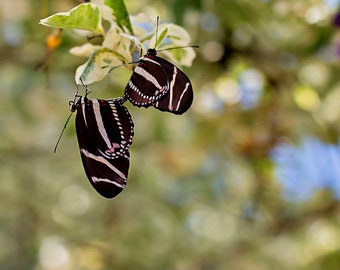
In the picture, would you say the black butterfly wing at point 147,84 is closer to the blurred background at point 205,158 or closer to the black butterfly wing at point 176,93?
the black butterfly wing at point 176,93

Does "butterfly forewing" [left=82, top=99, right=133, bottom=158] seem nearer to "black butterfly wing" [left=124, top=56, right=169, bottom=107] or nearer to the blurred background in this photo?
"black butterfly wing" [left=124, top=56, right=169, bottom=107]

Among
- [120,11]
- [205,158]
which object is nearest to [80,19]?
[120,11]

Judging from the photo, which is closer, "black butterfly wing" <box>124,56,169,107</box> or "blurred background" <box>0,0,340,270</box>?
"black butterfly wing" <box>124,56,169,107</box>

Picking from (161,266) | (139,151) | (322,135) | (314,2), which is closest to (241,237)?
(161,266)

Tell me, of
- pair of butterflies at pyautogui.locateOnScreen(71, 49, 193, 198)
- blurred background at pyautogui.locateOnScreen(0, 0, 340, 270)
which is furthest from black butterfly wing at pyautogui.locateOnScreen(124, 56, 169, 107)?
blurred background at pyautogui.locateOnScreen(0, 0, 340, 270)

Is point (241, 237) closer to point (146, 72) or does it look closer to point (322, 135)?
point (322, 135)

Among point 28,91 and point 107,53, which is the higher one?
point 28,91

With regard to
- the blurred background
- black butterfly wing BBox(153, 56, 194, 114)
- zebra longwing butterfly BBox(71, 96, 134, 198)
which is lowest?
zebra longwing butterfly BBox(71, 96, 134, 198)
